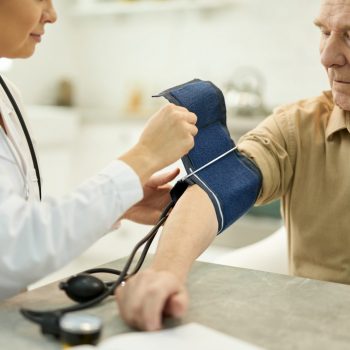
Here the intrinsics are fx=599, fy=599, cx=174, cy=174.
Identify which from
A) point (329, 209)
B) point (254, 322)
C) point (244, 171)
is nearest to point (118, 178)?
point (254, 322)

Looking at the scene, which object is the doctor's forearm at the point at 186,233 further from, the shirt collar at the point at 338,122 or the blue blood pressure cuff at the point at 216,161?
the shirt collar at the point at 338,122

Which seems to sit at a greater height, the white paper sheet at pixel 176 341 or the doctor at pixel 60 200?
the doctor at pixel 60 200

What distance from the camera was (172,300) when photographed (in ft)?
2.91

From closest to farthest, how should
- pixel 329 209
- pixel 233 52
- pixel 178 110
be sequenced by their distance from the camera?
pixel 178 110
pixel 329 209
pixel 233 52

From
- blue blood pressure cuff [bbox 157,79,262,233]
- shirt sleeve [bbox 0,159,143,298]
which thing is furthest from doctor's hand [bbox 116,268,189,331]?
blue blood pressure cuff [bbox 157,79,262,233]

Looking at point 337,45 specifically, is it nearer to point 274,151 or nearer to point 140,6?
point 274,151

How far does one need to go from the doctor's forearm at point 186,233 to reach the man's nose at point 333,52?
18.6 inches

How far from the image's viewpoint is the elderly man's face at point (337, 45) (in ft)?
4.61

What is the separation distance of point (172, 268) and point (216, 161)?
385mm

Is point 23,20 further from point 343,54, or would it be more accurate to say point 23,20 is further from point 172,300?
point 343,54

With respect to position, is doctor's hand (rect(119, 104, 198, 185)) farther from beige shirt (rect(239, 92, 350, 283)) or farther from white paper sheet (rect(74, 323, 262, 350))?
beige shirt (rect(239, 92, 350, 283))

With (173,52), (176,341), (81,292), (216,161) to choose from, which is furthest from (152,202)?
(173,52)

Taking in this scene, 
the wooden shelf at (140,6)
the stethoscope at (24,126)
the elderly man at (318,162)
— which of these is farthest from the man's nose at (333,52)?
the wooden shelf at (140,6)

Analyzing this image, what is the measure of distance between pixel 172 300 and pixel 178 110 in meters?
0.39
